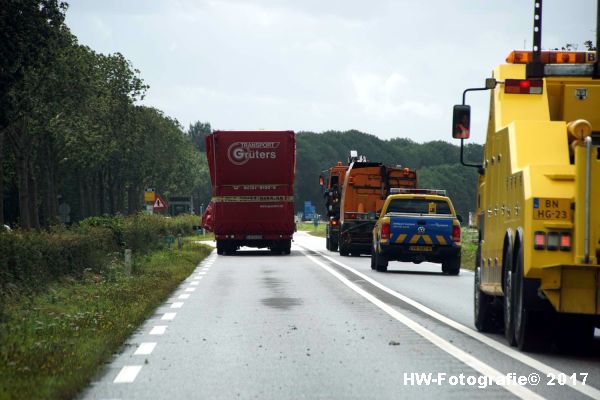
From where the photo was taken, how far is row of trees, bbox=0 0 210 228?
107 feet

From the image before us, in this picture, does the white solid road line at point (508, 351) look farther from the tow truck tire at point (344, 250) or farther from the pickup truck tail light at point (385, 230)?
the tow truck tire at point (344, 250)

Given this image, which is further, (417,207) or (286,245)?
(286,245)

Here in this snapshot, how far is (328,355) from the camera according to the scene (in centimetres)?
1257

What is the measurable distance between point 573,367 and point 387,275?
1912 centimetres

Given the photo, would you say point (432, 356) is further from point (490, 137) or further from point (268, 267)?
point (268, 267)

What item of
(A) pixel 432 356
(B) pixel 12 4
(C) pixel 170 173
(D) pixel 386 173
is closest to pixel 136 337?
(A) pixel 432 356

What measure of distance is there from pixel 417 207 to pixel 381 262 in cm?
160

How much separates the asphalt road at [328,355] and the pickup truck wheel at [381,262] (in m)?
9.25

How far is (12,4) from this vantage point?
3188 cm

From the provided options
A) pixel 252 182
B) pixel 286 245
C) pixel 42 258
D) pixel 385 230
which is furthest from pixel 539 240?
pixel 286 245

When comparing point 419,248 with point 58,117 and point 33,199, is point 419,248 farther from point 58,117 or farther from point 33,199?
point 33,199

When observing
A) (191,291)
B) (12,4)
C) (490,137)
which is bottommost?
(191,291)

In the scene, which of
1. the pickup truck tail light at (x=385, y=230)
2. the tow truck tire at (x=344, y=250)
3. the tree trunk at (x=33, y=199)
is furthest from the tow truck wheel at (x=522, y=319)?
the tree trunk at (x=33, y=199)

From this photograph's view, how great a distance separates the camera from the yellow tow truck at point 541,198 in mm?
11602
